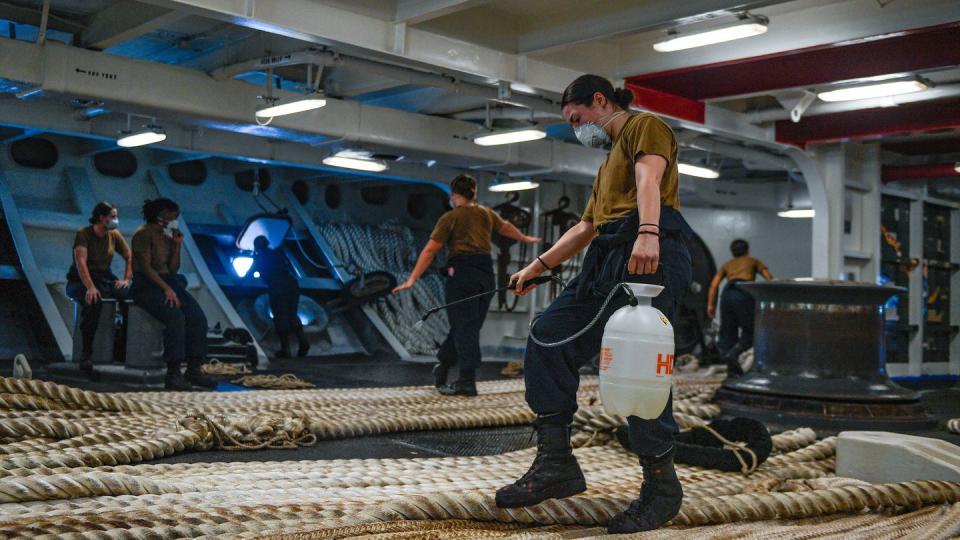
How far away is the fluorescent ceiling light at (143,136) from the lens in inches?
388

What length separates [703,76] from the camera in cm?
896

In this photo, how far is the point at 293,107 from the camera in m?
8.84

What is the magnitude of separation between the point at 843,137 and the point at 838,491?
8.29 metres

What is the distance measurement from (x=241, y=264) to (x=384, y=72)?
660cm

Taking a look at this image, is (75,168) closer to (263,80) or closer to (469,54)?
(263,80)

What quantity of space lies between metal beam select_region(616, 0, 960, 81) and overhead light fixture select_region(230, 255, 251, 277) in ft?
24.9

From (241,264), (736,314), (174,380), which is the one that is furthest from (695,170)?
(174,380)

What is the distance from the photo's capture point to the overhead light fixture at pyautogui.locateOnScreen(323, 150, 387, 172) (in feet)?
37.3

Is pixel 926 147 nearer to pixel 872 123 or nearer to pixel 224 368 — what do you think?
pixel 872 123

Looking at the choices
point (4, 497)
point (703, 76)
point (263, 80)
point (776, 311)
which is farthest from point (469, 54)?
point (4, 497)

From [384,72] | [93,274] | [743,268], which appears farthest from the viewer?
[743,268]

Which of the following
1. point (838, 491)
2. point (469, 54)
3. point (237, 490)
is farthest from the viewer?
point (469, 54)

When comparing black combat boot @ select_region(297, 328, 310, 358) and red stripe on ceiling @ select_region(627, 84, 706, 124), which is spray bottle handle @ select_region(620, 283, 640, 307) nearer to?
red stripe on ceiling @ select_region(627, 84, 706, 124)

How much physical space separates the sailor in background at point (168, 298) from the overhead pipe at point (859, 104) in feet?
21.6
